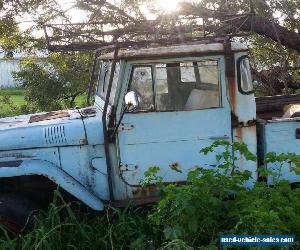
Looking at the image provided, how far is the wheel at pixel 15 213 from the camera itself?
13.4 ft

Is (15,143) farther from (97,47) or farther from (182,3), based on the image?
(182,3)

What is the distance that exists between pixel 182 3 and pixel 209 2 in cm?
102

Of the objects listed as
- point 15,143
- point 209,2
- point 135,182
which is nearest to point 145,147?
point 135,182

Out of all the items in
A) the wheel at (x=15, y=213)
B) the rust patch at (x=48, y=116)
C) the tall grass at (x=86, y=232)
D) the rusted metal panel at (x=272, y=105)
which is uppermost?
the rust patch at (x=48, y=116)

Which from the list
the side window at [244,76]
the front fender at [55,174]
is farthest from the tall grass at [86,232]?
the side window at [244,76]

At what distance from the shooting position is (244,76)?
430 centimetres

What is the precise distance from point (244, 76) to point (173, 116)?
768 mm

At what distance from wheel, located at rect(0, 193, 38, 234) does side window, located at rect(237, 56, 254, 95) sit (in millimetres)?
2230

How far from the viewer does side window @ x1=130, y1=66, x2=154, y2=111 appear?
4.23 meters

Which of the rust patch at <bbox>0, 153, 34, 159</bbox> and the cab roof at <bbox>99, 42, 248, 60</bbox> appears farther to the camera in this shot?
the rust patch at <bbox>0, 153, 34, 159</bbox>

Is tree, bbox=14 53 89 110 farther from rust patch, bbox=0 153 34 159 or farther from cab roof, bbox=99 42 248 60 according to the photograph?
cab roof, bbox=99 42 248 60

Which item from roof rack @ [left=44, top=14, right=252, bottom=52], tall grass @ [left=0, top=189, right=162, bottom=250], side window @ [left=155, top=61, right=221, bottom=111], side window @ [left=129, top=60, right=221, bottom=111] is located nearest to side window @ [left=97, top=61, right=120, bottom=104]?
roof rack @ [left=44, top=14, right=252, bottom=52]

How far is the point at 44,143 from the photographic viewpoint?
4285mm

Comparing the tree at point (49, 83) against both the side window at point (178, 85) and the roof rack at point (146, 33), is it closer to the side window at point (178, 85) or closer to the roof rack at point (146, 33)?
the roof rack at point (146, 33)
